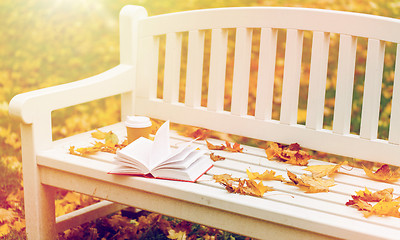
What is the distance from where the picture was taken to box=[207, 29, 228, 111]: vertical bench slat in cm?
295

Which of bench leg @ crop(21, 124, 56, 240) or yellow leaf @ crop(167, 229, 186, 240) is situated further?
yellow leaf @ crop(167, 229, 186, 240)

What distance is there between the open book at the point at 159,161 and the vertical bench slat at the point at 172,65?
799 millimetres

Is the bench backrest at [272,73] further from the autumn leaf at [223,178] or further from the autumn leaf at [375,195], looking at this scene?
the autumn leaf at [223,178]

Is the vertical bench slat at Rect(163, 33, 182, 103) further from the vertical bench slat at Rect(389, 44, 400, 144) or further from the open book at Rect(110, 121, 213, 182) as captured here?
the vertical bench slat at Rect(389, 44, 400, 144)

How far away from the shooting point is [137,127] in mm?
2598

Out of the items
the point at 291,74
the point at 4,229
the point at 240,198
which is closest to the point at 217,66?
the point at 291,74

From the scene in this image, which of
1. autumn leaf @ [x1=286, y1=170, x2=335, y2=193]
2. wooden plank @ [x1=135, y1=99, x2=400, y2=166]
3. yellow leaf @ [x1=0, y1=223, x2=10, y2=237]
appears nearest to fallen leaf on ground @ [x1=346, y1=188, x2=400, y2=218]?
autumn leaf @ [x1=286, y1=170, x2=335, y2=193]

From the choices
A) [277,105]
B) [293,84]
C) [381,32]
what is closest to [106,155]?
[293,84]

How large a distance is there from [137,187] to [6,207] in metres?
1.38

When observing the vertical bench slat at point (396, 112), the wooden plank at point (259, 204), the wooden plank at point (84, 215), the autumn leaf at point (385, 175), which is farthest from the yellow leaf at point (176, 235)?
the vertical bench slat at point (396, 112)

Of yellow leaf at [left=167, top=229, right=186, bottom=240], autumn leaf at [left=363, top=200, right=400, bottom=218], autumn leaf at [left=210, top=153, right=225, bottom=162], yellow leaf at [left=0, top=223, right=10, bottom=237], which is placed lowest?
yellow leaf at [left=0, top=223, right=10, bottom=237]

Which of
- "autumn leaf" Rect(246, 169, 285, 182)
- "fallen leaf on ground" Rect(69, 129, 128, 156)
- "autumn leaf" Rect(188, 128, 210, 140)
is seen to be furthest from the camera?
"autumn leaf" Rect(188, 128, 210, 140)

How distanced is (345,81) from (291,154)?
0.43 meters

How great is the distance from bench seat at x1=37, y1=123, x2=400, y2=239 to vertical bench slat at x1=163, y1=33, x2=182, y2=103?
1.92 feet
